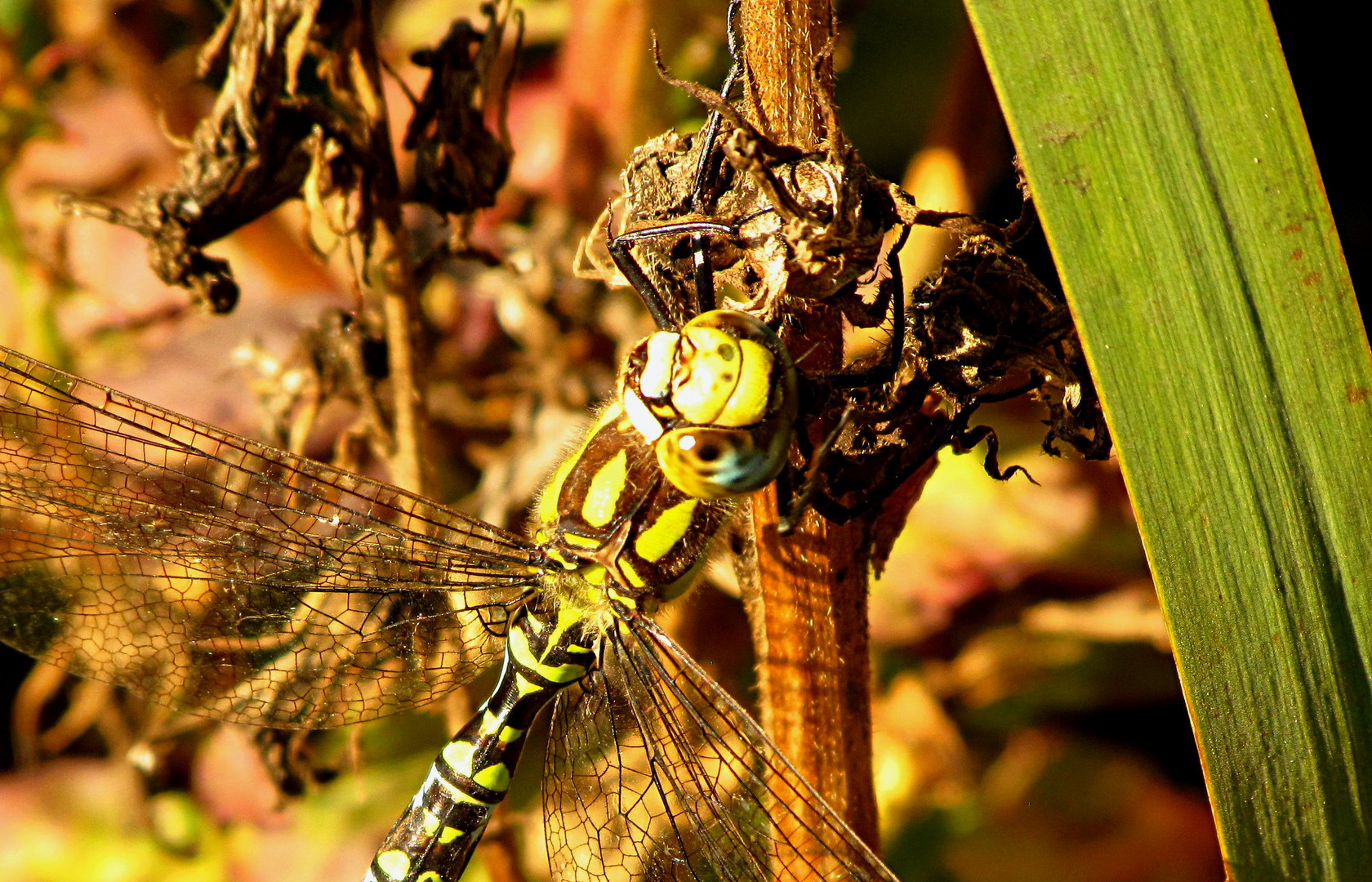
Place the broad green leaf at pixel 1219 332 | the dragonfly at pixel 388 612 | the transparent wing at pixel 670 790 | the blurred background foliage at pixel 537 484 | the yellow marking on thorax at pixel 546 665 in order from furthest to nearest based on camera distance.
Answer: the blurred background foliage at pixel 537 484 < the yellow marking on thorax at pixel 546 665 < the dragonfly at pixel 388 612 < the transparent wing at pixel 670 790 < the broad green leaf at pixel 1219 332

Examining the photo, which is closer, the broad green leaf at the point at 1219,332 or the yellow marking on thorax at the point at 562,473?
the broad green leaf at the point at 1219,332

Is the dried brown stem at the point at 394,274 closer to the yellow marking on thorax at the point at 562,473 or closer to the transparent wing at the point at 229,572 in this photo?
the transparent wing at the point at 229,572

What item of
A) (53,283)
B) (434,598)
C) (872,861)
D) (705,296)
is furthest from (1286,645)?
(53,283)

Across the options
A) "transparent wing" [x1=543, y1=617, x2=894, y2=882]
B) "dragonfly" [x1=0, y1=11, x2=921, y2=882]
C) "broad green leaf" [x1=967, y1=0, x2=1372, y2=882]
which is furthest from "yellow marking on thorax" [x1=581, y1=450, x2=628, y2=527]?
"broad green leaf" [x1=967, y1=0, x2=1372, y2=882]

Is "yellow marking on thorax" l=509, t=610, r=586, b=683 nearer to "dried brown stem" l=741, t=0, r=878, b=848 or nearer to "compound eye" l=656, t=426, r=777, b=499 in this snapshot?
"dried brown stem" l=741, t=0, r=878, b=848

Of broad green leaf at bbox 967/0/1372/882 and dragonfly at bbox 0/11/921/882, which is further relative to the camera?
dragonfly at bbox 0/11/921/882

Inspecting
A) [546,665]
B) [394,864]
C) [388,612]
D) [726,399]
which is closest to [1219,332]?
[726,399]

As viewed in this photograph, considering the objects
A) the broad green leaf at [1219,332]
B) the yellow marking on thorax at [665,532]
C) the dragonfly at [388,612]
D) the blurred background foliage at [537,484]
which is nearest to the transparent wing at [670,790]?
the dragonfly at [388,612]

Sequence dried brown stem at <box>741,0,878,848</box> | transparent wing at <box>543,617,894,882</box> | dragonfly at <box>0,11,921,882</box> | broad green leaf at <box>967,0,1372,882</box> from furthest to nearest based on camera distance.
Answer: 1. dragonfly at <box>0,11,921,882</box>
2. transparent wing at <box>543,617,894,882</box>
3. dried brown stem at <box>741,0,878,848</box>
4. broad green leaf at <box>967,0,1372,882</box>
